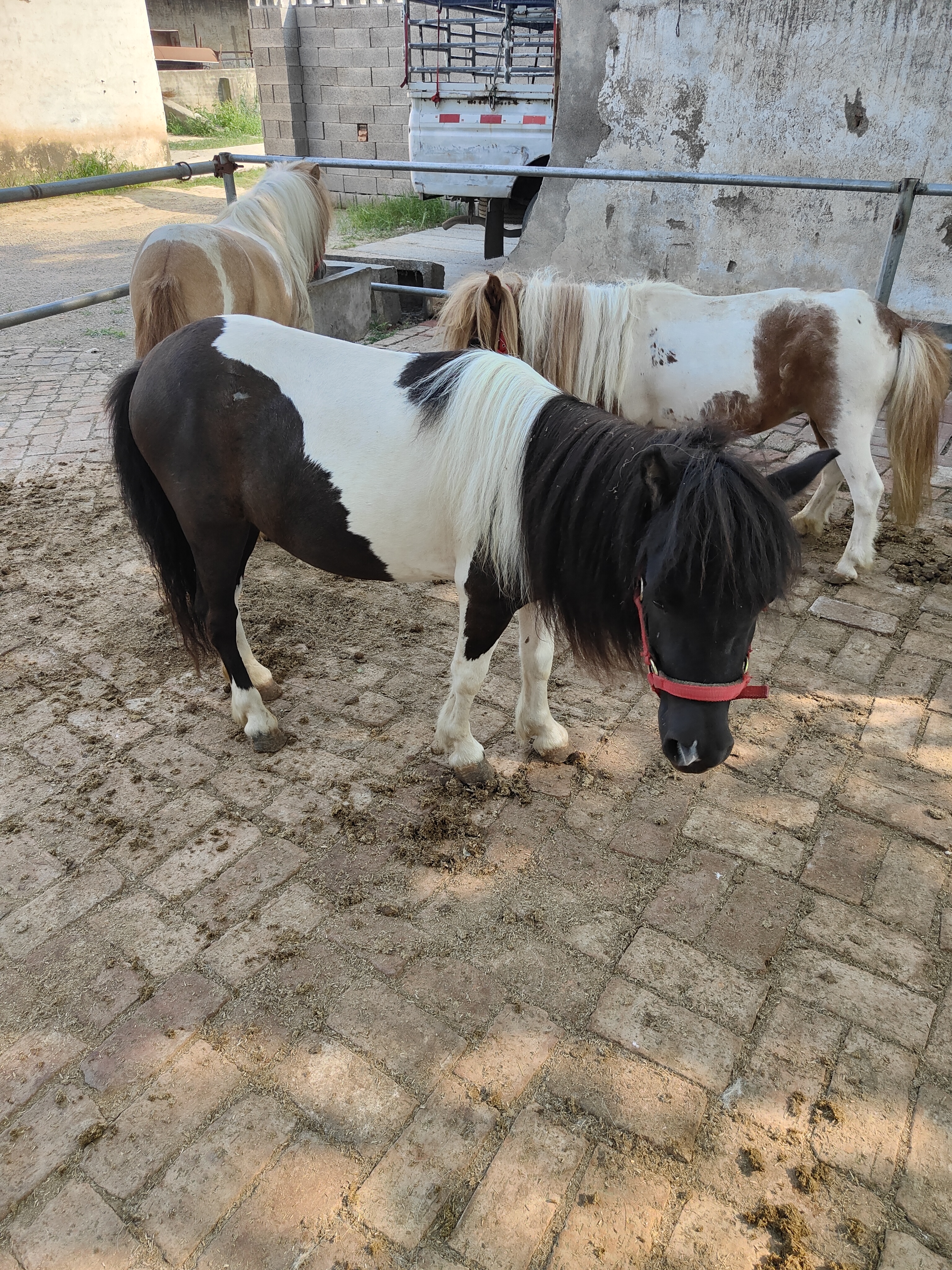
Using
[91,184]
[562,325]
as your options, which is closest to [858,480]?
[562,325]

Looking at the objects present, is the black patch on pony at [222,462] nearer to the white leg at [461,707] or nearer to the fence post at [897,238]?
the white leg at [461,707]

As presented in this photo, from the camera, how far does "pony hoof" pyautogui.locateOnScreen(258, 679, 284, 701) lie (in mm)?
3076

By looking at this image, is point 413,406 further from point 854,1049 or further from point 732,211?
point 732,211

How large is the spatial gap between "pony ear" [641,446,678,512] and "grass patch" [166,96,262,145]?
847 inches

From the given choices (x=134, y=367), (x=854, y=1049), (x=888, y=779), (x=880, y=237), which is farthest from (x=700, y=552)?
(x=880, y=237)

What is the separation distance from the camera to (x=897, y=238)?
4242 millimetres

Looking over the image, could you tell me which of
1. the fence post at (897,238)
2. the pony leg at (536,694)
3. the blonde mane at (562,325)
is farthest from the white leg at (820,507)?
the pony leg at (536,694)

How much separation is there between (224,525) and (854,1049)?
2.35m

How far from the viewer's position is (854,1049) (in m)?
1.87

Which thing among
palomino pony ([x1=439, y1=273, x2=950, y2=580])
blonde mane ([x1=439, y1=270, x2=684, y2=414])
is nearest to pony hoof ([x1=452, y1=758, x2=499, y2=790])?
blonde mane ([x1=439, y1=270, x2=684, y2=414])

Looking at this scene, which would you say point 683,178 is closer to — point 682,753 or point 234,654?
point 234,654

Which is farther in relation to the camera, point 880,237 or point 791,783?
point 880,237

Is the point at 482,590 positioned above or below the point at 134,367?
below

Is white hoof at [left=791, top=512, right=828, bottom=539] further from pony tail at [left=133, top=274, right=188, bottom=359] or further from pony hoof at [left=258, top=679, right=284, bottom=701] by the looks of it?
pony tail at [left=133, top=274, right=188, bottom=359]
